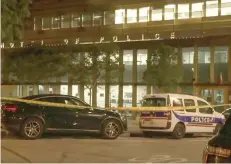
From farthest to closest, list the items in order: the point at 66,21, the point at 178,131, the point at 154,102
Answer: the point at 66,21
the point at 154,102
the point at 178,131

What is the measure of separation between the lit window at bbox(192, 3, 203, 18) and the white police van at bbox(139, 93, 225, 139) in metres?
14.8

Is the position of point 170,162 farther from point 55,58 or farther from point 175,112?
point 55,58

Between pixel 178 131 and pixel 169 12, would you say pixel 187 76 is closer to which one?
pixel 169 12

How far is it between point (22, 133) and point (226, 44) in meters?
19.0

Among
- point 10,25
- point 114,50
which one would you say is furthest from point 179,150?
point 114,50

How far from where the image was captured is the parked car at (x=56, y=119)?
15.0 metres

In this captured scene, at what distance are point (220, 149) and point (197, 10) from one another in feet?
92.4

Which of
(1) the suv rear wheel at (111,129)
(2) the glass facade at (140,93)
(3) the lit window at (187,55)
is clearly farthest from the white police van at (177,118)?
(2) the glass facade at (140,93)

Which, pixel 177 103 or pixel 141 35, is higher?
pixel 141 35

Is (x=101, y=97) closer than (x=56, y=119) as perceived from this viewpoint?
No

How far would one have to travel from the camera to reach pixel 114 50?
30281 mm

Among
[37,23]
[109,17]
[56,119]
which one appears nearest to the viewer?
[56,119]

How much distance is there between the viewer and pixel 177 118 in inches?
682

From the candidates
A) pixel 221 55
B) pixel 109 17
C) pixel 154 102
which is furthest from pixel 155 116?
pixel 109 17
